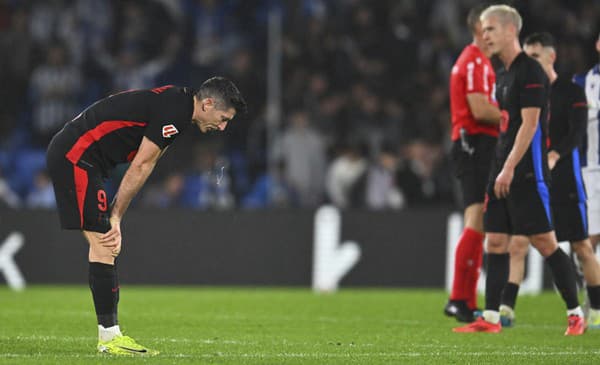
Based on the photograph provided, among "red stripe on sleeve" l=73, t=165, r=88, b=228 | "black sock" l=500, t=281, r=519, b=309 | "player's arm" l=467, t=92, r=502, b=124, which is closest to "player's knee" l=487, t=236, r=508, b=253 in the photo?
"black sock" l=500, t=281, r=519, b=309

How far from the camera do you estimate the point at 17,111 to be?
18.1 meters

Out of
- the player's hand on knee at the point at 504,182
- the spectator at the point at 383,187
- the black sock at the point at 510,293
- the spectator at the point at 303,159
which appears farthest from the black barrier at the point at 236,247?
the player's hand on knee at the point at 504,182

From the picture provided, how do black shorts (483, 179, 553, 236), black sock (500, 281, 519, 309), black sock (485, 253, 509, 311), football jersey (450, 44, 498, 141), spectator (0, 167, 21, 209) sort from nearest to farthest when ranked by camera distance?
black shorts (483, 179, 553, 236) → black sock (485, 253, 509, 311) → black sock (500, 281, 519, 309) → football jersey (450, 44, 498, 141) → spectator (0, 167, 21, 209)

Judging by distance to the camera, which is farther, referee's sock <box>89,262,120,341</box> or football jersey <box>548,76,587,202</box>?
football jersey <box>548,76,587,202</box>

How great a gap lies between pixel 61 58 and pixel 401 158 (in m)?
5.32

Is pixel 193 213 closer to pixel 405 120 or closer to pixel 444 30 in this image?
pixel 405 120

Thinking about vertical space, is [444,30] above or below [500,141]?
above

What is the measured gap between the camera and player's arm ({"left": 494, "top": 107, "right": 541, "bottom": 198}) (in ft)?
27.2

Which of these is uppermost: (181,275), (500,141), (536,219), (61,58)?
Result: (61,58)

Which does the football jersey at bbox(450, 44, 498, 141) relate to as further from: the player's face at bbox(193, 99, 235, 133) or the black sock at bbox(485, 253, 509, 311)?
the player's face at bbox(193, 99, 235, 133)

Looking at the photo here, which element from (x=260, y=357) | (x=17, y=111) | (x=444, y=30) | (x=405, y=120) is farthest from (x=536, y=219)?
(x=17, y=111)

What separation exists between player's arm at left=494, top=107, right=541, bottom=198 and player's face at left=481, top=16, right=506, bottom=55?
0.53 meters

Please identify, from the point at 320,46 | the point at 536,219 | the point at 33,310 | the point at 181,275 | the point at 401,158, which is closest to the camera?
the point at 536,219

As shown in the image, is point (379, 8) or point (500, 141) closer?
point (500, 141)
